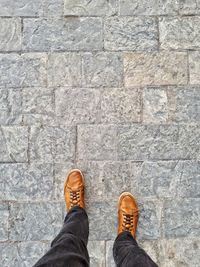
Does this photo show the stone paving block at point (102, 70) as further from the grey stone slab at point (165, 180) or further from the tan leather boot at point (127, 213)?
the tan leather boot at point (127, 213)

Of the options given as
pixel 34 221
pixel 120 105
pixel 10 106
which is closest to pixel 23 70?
pixel 10 106

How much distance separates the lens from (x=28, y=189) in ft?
7.86

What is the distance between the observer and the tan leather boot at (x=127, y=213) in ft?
7.63

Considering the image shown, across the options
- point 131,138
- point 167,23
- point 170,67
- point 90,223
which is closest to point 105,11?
point 167,23

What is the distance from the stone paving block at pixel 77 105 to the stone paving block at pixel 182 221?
2.60 ft

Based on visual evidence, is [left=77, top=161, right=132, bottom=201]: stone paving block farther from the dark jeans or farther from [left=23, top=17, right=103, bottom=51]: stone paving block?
[left=23, top=17, right=103, bottom=51]: stone paving block

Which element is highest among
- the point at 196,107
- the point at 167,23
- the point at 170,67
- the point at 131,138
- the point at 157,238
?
the point at 167,23

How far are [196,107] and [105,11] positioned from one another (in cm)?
89

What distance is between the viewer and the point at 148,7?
2.46m

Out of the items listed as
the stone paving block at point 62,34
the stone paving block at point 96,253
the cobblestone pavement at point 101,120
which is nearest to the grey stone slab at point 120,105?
the cobblestone pavement at point 101,120

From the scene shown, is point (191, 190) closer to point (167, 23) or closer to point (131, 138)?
point (131, 138)

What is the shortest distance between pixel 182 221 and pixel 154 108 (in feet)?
2.52

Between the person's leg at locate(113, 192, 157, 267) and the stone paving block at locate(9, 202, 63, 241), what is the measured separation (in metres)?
0.41

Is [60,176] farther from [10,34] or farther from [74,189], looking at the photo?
[10,34]
